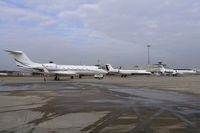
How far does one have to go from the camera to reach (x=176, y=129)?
655cm

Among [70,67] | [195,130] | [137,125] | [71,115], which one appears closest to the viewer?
[195,130]

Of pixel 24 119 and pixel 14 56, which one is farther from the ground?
pixel 14 56

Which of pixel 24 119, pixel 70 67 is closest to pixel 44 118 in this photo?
pixel 24 119

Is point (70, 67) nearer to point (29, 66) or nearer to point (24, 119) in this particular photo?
point (29, 66)

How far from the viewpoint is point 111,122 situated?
24.5 ft

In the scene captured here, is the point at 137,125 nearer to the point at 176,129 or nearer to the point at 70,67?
the point at 176,129

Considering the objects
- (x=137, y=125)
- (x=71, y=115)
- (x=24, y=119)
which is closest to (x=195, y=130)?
(x=137, y=125)

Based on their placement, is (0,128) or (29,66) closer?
(0,128)

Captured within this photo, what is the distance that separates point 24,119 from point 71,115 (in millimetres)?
1735

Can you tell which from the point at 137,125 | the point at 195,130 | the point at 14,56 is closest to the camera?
the point at 195,130

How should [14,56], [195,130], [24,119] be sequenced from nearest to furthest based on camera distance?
1. [195,130]
2. [24,119]
3. [14,56]

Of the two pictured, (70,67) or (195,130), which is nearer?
(195,130)

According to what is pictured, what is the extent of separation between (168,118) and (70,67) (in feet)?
166

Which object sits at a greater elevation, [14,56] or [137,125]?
[14,56]
